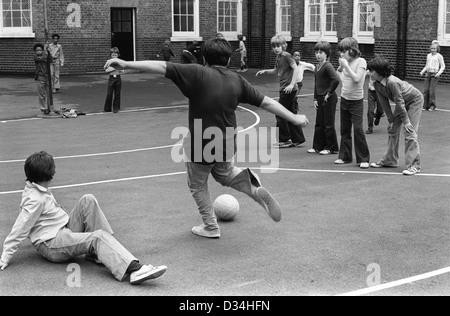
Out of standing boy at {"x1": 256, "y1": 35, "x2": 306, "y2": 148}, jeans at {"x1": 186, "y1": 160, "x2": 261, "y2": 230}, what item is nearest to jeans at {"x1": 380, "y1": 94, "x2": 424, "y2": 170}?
standing boy at {"x1": 256, "y1": 35, "x2": 306, "y2": 148}

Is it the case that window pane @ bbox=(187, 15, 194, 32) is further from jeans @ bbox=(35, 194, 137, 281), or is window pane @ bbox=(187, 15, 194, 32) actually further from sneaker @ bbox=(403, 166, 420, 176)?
jeans @ bbox=(35, 194, 137, 281)

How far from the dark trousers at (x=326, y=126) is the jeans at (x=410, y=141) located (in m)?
1.60

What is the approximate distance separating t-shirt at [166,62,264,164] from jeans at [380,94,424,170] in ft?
15.1

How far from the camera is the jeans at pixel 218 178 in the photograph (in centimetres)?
749

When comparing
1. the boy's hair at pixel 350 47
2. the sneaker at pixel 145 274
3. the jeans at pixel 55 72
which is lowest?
the sneaker at pixel 145 274

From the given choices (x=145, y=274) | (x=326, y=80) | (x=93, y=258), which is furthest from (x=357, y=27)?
(x=145, y=274)

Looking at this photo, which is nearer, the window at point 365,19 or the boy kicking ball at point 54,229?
the boy kicking ball at point 54,229

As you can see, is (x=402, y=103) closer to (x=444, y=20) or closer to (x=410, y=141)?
(x=410, y=141)

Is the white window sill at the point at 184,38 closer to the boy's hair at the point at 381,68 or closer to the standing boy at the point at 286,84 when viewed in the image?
the standing boy at the point at 286,84

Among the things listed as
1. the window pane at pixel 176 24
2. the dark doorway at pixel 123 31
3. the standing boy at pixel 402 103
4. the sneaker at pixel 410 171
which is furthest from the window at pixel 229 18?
the sneaker at pixel 410 171

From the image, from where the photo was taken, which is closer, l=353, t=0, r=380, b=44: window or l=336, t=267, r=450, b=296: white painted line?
l=336, t=267, r=450, b=296: white painted line

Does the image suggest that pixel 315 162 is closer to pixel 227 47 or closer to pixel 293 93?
pixel 293 93

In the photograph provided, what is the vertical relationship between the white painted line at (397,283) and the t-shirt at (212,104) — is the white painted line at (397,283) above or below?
below

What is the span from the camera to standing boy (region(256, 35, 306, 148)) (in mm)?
13758
